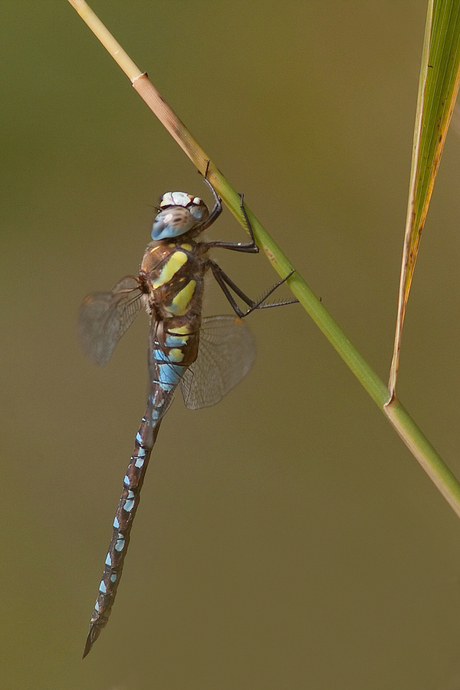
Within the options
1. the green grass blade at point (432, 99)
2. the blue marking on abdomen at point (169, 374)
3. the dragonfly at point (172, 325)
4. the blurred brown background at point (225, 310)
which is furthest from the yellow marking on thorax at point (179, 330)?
the blurred brown background at point (225, 310)

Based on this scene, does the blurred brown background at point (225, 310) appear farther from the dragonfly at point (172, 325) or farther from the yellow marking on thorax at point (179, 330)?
the yellow marking on thorax at point (179, 330)

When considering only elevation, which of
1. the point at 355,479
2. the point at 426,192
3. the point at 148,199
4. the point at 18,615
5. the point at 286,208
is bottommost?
the point at 355,479

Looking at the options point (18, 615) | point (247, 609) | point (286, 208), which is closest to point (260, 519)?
point (247, 609)

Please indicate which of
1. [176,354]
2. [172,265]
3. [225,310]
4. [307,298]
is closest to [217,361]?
[176,354]

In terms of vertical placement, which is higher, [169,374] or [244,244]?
[244,244]

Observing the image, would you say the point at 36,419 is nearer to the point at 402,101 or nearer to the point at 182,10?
the point at 182,10

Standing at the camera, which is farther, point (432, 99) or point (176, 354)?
point (176, 354)

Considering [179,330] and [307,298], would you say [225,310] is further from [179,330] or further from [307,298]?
[307,298]
